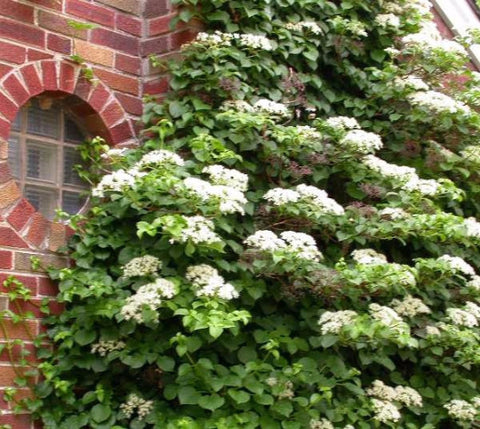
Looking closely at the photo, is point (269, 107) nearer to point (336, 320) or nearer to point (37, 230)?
point (336, 320)

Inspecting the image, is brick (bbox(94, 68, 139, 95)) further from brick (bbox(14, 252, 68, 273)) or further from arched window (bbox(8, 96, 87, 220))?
brick (bbox(14, 252, 68, 273))

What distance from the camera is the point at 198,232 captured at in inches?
119

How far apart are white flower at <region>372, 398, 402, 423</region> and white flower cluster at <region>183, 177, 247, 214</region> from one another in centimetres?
97

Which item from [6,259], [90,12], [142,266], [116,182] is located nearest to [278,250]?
[142,266]

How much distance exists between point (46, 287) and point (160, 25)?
52.2 inches

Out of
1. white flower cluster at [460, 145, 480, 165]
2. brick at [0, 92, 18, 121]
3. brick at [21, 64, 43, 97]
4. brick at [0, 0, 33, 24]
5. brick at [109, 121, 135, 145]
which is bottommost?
white flower cluster at [460, 145, 480, 165]

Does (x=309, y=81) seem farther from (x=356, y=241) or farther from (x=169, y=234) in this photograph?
(x=169, y=234)

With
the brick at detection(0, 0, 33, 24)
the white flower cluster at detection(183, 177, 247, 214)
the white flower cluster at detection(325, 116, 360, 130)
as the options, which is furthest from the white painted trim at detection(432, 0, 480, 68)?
the brick at detection(0, 0, 33, 24)

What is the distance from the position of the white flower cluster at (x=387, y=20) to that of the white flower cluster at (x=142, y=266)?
6.11ft

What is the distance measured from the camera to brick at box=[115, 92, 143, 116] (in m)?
3.67

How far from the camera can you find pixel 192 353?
316 centimetres

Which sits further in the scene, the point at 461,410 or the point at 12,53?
the point at 461,410

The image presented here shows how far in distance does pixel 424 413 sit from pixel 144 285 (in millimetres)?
→ 1369

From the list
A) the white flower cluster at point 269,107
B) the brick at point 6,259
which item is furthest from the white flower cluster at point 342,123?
the brick at point 6,259
